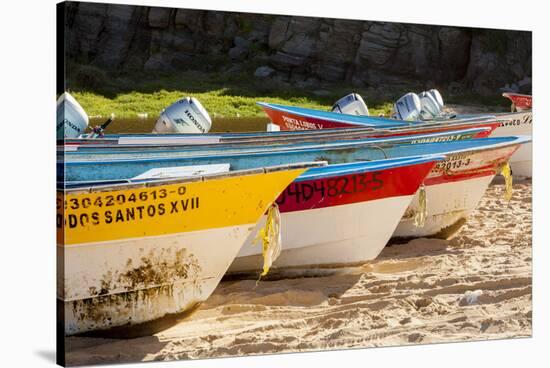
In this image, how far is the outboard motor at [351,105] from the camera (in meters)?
7.38

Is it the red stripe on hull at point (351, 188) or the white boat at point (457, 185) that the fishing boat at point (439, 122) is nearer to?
the white boat at point (457, 185)

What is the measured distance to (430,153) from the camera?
768 cm

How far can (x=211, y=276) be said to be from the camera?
21.2 feet

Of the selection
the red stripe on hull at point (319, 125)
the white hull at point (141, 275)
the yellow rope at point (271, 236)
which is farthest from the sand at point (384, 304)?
the red stripe on hull at point (319, 125)

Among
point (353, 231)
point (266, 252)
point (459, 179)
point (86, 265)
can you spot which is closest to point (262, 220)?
point (266, 252)

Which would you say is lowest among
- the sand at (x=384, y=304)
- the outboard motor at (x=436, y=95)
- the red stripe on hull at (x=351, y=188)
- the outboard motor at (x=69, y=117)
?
the sand at (x=384, y=304)

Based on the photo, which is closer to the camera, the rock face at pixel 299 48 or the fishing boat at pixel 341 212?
the rock face at pixel 299 48

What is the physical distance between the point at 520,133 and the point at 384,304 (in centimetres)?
183

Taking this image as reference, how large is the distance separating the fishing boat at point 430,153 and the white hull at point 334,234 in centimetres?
32

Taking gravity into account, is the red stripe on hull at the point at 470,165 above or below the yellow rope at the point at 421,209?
above

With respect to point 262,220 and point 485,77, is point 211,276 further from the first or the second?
point 485,77

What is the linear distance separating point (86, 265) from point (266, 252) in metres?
1.25

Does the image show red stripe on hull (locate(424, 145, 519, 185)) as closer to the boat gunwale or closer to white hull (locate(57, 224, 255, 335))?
the boat gunwale

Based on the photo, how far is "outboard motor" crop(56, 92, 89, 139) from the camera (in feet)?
19.7
